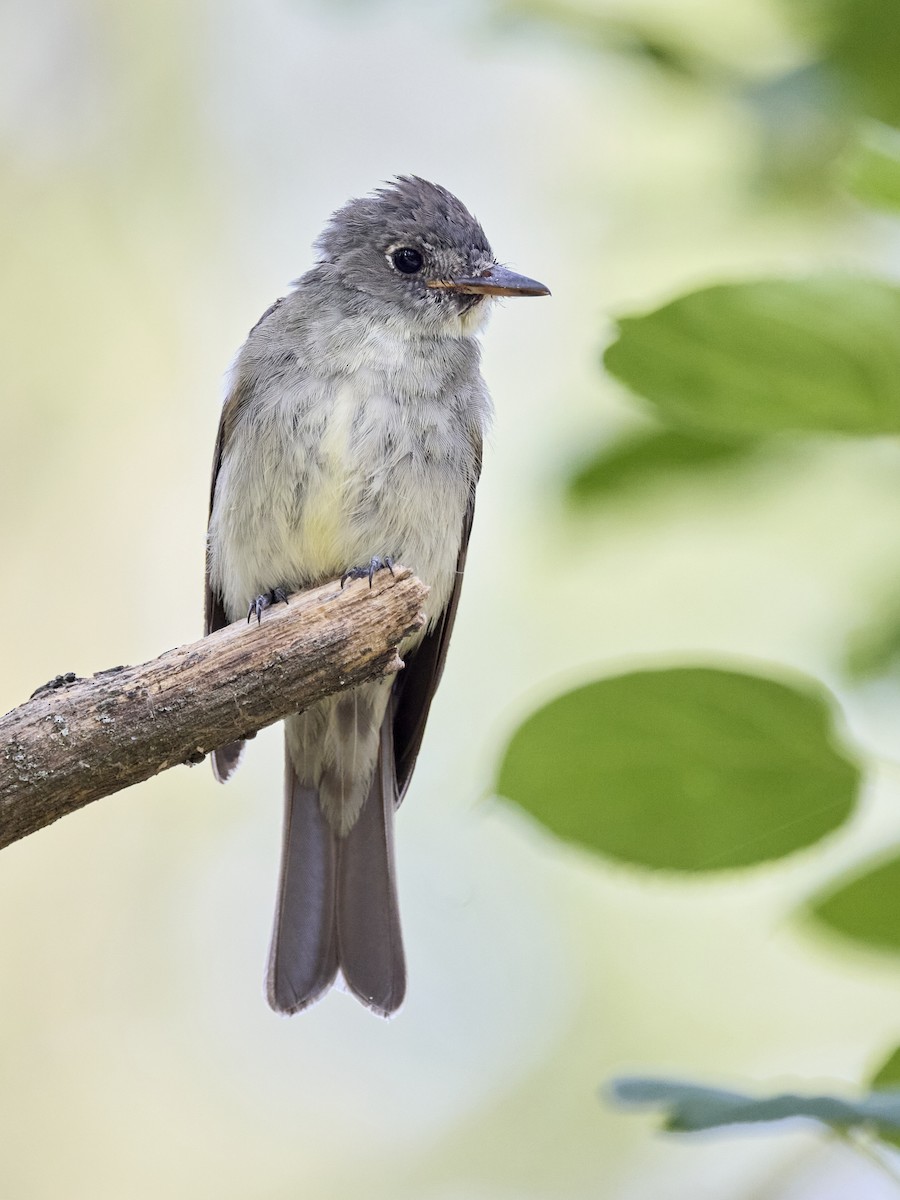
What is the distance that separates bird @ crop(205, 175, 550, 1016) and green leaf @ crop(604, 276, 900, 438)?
6.14 feet

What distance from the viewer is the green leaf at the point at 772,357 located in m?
1.26

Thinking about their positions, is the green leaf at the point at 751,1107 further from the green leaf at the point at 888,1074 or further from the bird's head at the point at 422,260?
the bird's head at the point at 422,260

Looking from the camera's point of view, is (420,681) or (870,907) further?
(420,681)

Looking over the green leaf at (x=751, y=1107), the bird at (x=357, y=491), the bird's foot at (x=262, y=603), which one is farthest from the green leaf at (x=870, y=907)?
the bird at (x=357, y=491)

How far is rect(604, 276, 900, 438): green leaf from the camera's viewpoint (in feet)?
4.13

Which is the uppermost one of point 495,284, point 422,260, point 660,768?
point 422,260

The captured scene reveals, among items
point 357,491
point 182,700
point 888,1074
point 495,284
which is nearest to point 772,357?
point 888,1074

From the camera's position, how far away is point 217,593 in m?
3.93

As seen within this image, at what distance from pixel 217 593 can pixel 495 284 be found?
3.78 feet

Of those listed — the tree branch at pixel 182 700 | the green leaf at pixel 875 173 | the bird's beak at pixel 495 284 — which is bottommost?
the green leaf at pixel 875 173

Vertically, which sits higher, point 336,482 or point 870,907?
point 336,482

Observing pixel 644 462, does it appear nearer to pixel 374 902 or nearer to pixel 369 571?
pixel 369 571

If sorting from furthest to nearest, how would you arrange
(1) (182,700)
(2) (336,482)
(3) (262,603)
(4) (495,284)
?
(4) (495,284)
(2) (336,482)
(3) (262,603)
(1) (182,700)

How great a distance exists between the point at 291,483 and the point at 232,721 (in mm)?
1298
